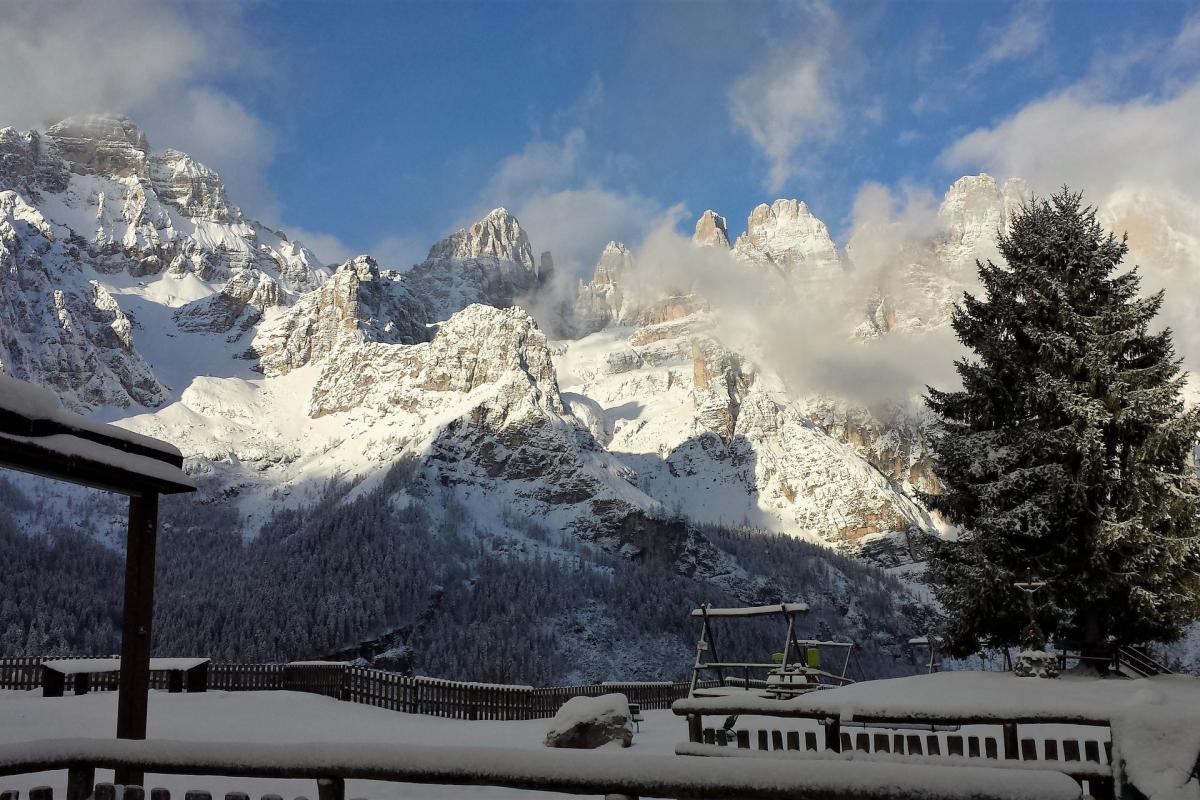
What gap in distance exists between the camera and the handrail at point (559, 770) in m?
4.21

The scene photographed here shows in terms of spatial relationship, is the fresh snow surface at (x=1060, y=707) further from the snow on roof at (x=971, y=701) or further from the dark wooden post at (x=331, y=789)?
the dark wooden post at (x=331, y=789)

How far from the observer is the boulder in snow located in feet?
54.1

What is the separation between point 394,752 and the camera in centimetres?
517

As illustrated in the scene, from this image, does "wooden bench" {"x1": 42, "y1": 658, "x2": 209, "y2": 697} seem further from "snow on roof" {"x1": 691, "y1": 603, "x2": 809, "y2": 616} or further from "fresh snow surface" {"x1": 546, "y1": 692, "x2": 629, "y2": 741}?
"snow on roof" {"x1": 691, "y1": 603, "x2": 809, "y2": 616}

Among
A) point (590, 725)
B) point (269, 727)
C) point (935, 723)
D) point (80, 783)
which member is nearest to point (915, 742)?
point (935, 723)

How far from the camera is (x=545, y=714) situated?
29.1 meters

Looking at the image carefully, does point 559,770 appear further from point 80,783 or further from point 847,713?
point 847,713

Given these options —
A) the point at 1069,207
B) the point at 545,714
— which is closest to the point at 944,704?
the point at 1069,207

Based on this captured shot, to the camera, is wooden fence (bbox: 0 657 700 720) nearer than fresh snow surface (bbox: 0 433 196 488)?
No

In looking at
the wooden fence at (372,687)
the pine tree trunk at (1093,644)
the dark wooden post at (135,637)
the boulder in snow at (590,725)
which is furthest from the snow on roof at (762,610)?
the dark wooden post at (135,637)

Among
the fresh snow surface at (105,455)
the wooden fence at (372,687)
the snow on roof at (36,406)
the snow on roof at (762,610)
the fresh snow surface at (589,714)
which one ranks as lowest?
the wooden fence at (372,687)

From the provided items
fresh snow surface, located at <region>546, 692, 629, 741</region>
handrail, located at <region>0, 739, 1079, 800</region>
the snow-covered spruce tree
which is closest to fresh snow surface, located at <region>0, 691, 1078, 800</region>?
handrail, located at <region>0, 739, 1079, 800</region>

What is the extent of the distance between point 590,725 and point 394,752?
12141 mm

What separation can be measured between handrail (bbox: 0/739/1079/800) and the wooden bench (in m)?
18.1
